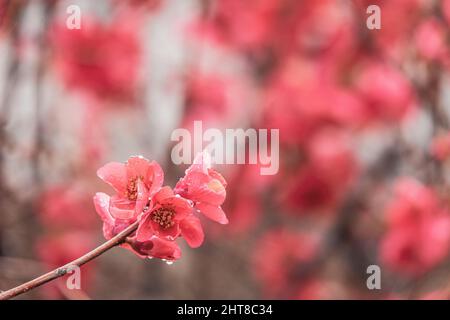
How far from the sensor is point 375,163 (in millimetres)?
1719

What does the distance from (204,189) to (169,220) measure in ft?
0.11

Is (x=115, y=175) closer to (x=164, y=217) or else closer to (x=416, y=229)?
(x=164, y=217)

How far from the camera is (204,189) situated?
0.49m

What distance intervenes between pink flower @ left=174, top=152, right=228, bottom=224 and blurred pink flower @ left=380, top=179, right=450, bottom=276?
971 millimetres

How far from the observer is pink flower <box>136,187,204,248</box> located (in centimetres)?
48

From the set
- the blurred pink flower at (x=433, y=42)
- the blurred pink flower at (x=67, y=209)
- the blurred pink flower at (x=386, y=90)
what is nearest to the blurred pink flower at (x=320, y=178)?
the blurred pink flower at (x=386, y=90)

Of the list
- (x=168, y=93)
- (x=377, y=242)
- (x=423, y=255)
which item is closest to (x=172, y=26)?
(x=168, y=93)

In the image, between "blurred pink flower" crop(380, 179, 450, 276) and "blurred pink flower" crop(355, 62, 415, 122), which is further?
"blurred pink flower" crop(355, 62, 415, 122)

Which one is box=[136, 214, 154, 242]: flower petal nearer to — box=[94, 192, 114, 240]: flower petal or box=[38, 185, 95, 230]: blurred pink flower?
box=[94, 192, 114, 240]: flower petal

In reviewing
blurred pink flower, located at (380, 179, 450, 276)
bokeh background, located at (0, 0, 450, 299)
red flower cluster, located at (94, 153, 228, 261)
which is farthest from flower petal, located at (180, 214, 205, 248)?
blurred pink flower, located at (380, 179, 450, 276)

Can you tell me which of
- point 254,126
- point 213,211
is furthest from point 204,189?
point 254,126

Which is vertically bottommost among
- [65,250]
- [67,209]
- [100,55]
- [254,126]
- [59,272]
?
[59,272]

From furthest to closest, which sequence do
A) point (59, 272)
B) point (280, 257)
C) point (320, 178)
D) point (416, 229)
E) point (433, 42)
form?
1. point (280, 257)
2. point (320, 178)
3. point (416, 229)
4. point (433, 42)
5. point (59, 272)
